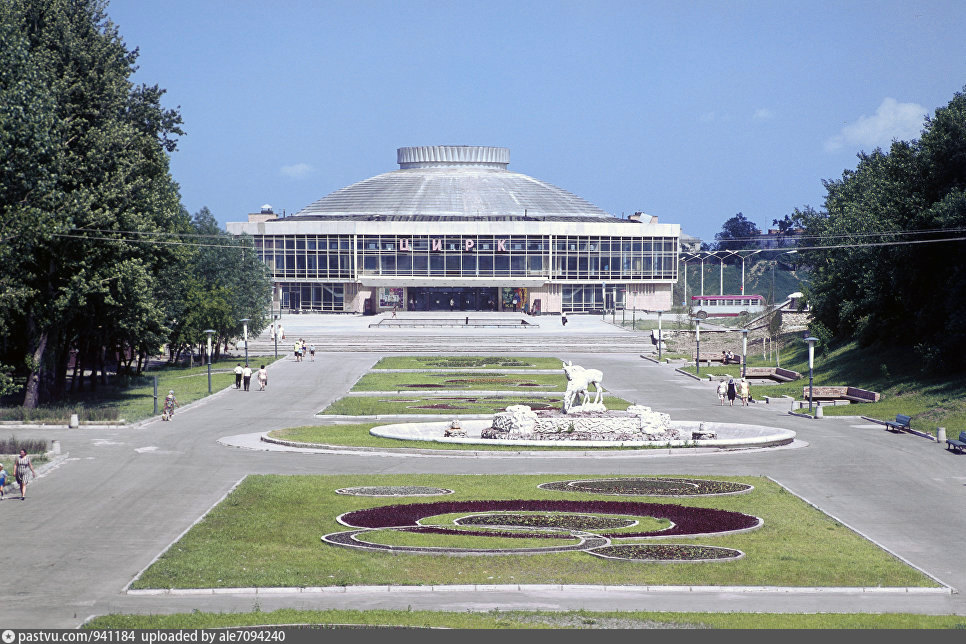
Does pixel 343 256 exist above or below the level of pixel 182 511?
above

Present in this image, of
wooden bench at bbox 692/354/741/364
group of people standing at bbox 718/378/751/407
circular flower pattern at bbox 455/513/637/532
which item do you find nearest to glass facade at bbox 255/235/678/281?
wooden bench at bbox 692/354/741/364

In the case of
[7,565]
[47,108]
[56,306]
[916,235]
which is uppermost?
[47,108]

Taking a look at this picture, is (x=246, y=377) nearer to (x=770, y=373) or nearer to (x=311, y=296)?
(x=770, y=373)

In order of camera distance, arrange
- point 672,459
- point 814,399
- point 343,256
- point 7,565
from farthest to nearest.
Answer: point 343,256 → point 814,399 → point 672,459 → point 7,565

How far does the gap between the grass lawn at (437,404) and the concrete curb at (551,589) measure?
3059 centimetres

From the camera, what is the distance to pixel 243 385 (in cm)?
6781

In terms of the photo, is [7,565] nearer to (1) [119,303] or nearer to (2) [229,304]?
(1) [119,303]

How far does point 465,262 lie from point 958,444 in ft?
372

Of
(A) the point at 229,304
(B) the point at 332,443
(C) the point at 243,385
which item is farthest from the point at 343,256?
(B) the point at 332,443

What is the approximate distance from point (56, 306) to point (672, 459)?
101ft

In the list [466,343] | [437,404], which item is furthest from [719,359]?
[437,404]

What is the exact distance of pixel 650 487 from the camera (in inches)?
1375

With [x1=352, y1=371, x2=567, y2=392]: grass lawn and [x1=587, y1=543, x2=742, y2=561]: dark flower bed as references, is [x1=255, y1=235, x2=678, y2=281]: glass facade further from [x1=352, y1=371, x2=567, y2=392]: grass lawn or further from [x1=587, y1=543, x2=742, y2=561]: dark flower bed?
[x1=587, y1=543, x2=742, y2=561]: dark flower bed

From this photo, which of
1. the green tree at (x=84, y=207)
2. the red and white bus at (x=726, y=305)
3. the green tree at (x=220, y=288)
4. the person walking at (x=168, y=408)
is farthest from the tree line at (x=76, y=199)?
the red and white bus at (x=726, y=305)
